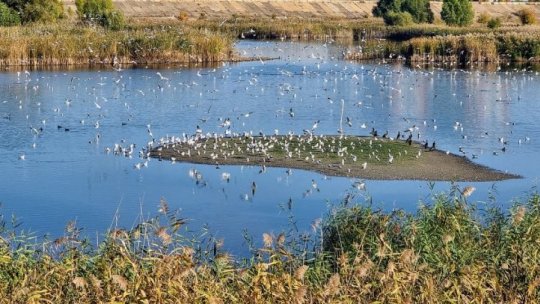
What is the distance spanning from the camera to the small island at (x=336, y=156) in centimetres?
1877

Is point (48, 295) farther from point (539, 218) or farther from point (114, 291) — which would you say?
point (539, 218)

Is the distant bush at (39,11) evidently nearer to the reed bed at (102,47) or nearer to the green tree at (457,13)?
the reed bed at (102,47)

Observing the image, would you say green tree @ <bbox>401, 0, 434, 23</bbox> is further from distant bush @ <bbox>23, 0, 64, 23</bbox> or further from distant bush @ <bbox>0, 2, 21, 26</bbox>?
distant bush @ <bbox>0, 2, 21, 26</bbox>

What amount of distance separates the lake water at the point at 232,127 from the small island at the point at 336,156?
49 cm

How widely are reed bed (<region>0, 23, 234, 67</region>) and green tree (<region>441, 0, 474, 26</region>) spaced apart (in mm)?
30472

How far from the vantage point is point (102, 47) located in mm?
40719

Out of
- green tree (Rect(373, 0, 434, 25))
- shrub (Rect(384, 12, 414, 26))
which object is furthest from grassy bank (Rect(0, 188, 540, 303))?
green tree (Rect(373, 0, 434, 25))

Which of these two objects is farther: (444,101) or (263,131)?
(444,101)

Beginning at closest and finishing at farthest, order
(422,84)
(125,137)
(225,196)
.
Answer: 1. (225,196)
2. (125,137)
3. (422,84)

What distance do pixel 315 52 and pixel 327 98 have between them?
68.5 feet

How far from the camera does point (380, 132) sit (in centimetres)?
2328

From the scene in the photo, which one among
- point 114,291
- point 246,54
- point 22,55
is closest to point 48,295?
point 114,291

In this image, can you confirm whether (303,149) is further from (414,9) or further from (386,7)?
(386,7)

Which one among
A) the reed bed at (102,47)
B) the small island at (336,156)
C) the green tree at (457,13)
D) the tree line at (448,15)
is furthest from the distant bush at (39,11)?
the small island at (336,156)
